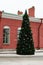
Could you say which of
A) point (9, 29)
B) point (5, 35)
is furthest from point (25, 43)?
point (9, 29)

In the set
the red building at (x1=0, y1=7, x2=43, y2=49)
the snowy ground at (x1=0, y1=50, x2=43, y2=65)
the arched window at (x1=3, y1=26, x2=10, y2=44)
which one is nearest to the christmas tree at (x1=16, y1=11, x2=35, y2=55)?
the snowy ground at (x1=0, y1=50, x2=43, y2=65)

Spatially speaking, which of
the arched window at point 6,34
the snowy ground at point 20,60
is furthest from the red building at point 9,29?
the snowy ground at point 20,60

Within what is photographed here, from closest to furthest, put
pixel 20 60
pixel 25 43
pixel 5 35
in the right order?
pixel 20 60 → pixel 25 43 → pixel 5 35

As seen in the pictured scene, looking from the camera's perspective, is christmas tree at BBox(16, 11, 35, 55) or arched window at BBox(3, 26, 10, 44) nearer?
christmas tree at BBox(16, 11, 35, 55)

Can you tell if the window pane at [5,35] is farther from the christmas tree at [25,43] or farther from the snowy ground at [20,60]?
the snowy ground at [20,60]

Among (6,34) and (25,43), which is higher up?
(6,34)

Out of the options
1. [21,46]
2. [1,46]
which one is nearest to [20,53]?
[21,46]

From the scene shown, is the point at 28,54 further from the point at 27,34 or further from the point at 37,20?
the point at 37,20

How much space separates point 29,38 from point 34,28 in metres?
8.19

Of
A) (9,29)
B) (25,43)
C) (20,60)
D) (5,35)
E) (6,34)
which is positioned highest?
(9,29)

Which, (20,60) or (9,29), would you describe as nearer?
(20,60)

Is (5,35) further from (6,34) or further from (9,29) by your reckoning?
(9,29)

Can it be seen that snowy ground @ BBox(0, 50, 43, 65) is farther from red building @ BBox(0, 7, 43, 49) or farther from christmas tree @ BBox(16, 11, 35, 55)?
red building @ BBox(0, 7, 43, 49)

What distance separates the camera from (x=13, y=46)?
32.5m
